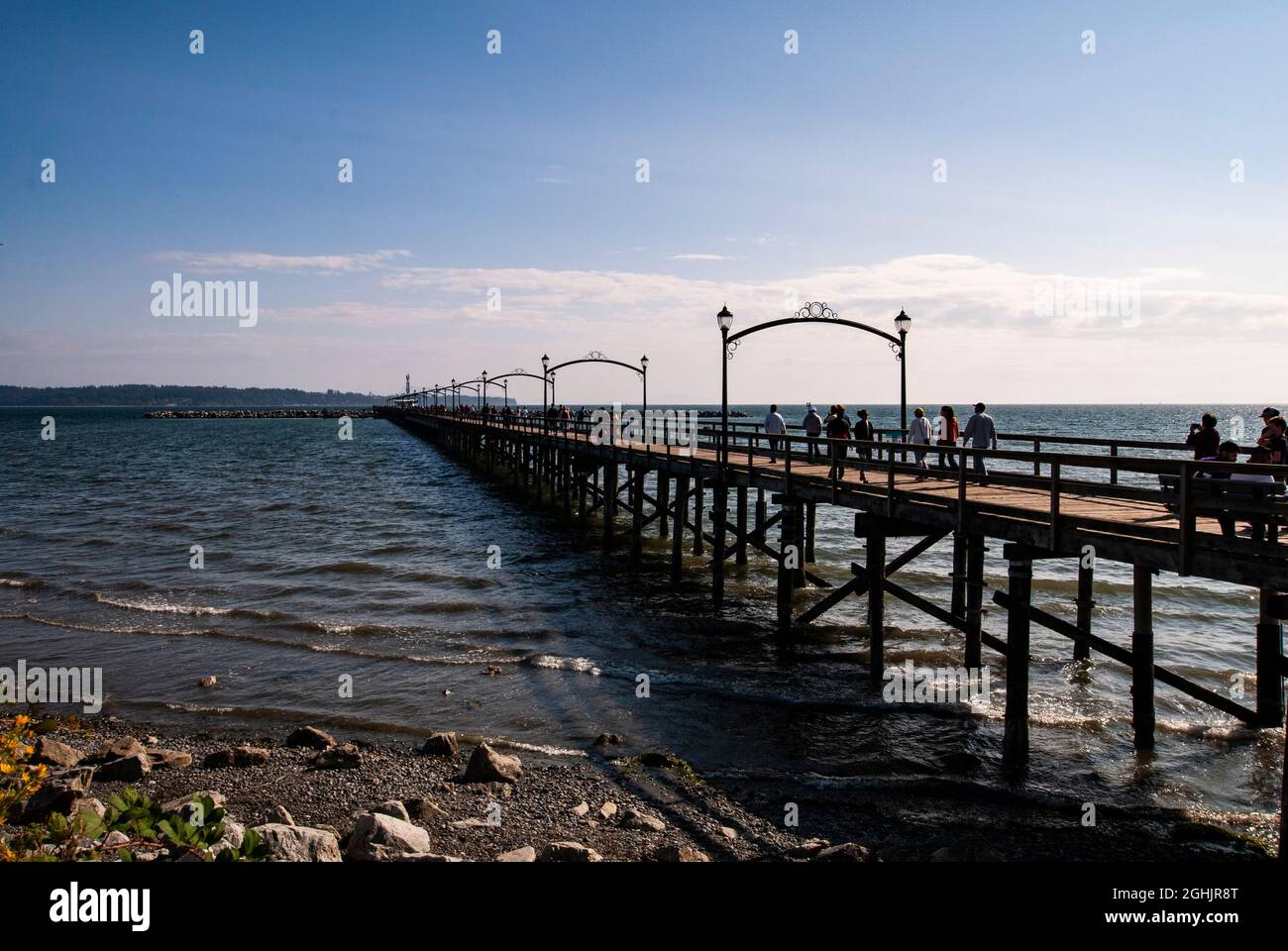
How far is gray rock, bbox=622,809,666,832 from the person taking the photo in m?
8.28

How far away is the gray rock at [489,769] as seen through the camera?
9.48 metres

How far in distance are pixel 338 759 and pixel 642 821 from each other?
3.77m

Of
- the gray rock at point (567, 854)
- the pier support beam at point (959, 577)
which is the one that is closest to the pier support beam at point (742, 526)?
the pier support beam at point (959, 577)

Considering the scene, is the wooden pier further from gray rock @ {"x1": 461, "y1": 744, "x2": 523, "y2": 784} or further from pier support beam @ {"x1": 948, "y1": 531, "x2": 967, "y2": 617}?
gray rock @ {"x1": 461, "y1": 744, "x2": 523, "y2": 784}

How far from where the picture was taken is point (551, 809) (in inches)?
344

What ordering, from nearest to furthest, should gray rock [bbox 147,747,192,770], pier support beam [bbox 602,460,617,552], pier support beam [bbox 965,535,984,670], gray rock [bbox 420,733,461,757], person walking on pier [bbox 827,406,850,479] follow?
gray rock [bbox 147,747,192,770] < gray rock [bbox 420,733,461,757] < pier support beam [bbox 965,535,984,670] < person walking on pier [bbox 827,406,850,479] < pier support beam [bbox 602,460,617,552]

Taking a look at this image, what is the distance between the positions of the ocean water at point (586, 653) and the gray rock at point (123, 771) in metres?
2.23

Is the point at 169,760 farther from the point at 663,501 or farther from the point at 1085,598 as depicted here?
the point at 663,501

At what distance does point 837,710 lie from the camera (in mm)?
12234

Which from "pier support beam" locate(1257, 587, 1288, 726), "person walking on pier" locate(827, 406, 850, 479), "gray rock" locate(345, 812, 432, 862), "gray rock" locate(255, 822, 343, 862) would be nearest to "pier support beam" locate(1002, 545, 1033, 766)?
"pier support beam" locate(1257, 587, 1288, 726)

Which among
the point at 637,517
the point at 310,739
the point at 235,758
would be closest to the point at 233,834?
the point at 235,758

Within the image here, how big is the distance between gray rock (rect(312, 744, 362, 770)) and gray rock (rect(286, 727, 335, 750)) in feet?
1.91

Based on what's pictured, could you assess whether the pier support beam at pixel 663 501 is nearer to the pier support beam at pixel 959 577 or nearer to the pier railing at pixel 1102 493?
the pier railing at pixel 1102 493
